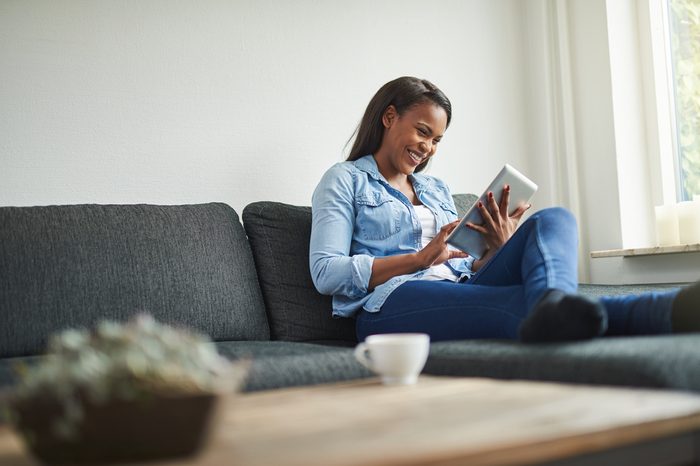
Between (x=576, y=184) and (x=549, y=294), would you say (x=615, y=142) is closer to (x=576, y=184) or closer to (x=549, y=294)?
(x=576, y=184)

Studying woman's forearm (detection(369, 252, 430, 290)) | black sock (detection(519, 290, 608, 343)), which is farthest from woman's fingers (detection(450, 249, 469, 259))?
black sock (detection(519, 290, 608, 343))

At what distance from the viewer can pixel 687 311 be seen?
1463 mm

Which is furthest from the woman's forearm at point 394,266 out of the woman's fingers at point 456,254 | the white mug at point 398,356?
the white mug at point 398,356

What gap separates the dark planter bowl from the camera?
2.37 ft

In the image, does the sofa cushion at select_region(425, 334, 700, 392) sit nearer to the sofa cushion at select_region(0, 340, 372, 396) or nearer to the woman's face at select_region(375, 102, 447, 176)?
the sofa cushion at select_region(0, 340, 372, 396)

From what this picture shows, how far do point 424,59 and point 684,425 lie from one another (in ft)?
7.30

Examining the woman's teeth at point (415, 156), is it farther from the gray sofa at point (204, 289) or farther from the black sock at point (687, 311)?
the black sock at point (687, 311)

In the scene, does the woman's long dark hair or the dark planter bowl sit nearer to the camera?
the dark planter bowl

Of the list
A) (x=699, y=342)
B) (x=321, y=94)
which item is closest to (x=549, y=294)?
Answer: (x=699, y=342)

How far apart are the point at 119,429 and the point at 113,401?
0.03 meters

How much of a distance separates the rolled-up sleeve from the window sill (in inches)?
44.6

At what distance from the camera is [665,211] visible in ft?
9.20

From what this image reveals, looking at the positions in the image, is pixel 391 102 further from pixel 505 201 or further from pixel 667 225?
pixel 667 225

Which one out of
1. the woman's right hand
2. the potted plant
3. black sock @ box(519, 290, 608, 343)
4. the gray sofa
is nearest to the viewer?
the potted plant
